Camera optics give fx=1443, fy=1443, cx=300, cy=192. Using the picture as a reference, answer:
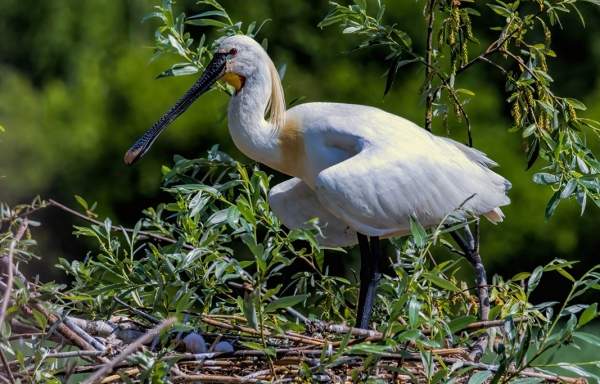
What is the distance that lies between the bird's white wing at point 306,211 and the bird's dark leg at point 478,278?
426 mm

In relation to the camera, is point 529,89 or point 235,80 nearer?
point 529,89

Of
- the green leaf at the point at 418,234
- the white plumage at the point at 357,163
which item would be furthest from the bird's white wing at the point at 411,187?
the green leaf at the point at 418,234

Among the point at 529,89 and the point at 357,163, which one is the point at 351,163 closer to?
the point at 357,163

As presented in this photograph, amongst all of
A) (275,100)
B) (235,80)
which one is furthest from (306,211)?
(235,80)

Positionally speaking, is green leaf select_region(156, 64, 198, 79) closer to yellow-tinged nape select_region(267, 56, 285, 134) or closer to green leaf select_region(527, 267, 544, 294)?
yellow-tinged nape select_region(267, 56, 285, 134)

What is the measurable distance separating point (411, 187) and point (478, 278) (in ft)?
1.18

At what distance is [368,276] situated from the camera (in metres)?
4.55

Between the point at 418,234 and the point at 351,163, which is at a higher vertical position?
the point at 418,234

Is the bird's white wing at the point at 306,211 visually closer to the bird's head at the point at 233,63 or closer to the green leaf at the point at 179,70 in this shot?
the bird's head at the point at 233,63

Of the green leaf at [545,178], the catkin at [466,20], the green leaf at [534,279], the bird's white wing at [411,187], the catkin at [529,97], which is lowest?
the bird's white wing at [411,187]

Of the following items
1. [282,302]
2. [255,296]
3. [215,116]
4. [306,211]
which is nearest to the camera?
[255,296]

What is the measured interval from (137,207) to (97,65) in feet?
4.56

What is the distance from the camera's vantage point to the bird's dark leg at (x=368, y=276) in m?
4.35

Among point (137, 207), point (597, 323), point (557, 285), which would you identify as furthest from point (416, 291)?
point (557, 285)
